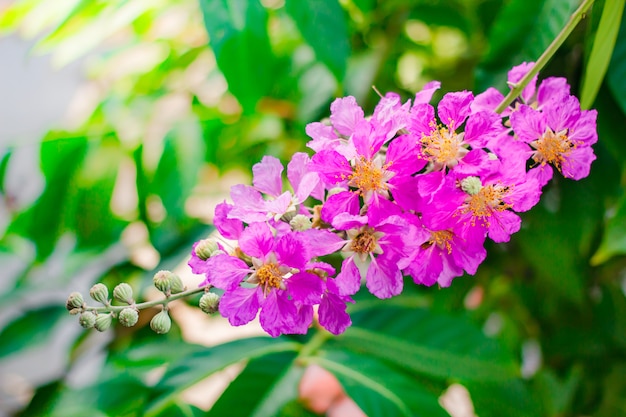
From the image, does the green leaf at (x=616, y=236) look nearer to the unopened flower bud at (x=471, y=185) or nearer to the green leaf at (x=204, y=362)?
the unopened flower bud at (x=471, y=185)

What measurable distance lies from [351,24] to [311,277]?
55 centimetres

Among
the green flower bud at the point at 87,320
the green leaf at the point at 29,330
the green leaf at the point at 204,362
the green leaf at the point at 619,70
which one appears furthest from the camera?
the green leaf at the point at 29,330

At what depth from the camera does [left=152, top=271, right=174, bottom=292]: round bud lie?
12.6 inches

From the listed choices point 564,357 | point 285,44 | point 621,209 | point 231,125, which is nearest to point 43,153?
point 231,125

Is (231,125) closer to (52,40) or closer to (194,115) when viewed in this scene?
(194,115)

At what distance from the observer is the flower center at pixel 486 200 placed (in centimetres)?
31

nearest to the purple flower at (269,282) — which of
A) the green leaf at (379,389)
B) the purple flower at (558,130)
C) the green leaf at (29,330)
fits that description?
the purple flower at (558,130)

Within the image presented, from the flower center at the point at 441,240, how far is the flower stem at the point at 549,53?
9cm

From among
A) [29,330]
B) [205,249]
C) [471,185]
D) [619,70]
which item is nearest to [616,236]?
[619,70]

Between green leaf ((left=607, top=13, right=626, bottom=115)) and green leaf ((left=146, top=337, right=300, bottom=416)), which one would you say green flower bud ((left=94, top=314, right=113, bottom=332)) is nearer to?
green leaf ((left=146, top=337, right=300, bottom=416))

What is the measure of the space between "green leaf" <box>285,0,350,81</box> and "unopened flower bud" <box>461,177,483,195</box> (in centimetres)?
23

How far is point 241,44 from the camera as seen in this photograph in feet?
1.76

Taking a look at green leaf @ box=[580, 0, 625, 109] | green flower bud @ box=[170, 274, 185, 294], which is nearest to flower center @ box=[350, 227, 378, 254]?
green flower bud @ box=[170, 274, 185, 294]

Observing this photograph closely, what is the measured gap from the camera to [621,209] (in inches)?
18.9
